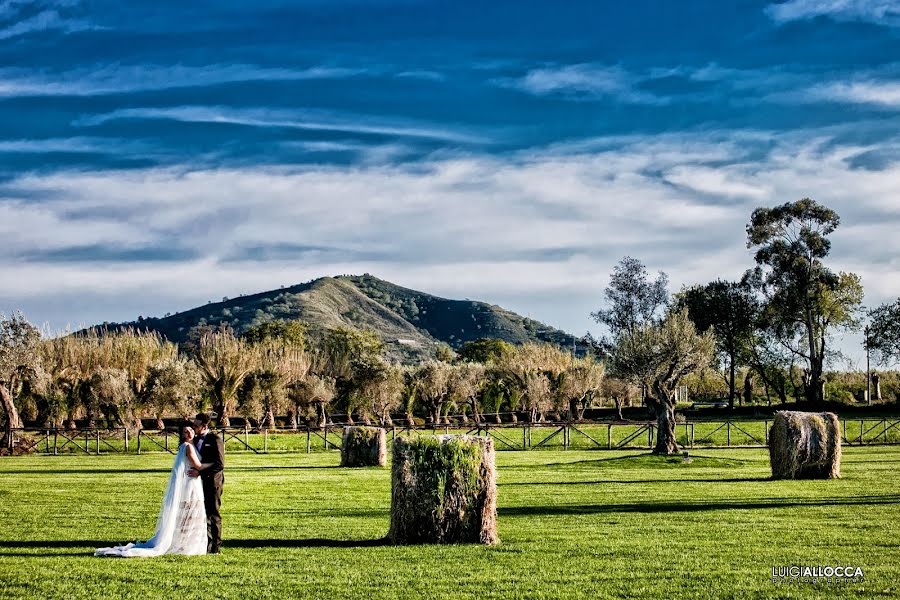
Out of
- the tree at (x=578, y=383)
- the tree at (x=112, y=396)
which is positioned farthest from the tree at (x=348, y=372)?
the tree at (x=112, y=396)

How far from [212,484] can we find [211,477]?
103 mm

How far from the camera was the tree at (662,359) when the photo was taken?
36.1 m

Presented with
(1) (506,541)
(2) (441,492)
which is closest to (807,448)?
(1) (506,541)

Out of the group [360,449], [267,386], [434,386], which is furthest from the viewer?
[434,386]

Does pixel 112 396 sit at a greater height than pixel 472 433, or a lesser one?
greater

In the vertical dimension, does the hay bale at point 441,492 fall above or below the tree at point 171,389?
below

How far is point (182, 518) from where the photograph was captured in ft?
43.9

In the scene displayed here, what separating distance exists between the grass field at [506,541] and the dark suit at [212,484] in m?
0.40

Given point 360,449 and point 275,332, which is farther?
point 275,332

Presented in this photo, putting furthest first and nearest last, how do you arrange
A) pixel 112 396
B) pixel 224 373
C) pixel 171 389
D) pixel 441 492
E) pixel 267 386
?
pixel 267 386
pixel 224 373
pixel 171 389
pixel 112 396
pixel 441 492

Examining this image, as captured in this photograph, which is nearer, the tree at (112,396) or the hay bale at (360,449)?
the hay bale at (360,449)

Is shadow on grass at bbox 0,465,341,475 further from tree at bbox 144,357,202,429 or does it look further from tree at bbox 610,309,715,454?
tree at bbox 144,357,202,429

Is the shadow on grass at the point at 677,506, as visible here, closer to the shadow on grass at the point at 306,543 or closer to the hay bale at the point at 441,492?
the hay bale at the point at 441,492

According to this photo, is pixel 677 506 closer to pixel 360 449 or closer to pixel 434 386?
pixel 360 449
